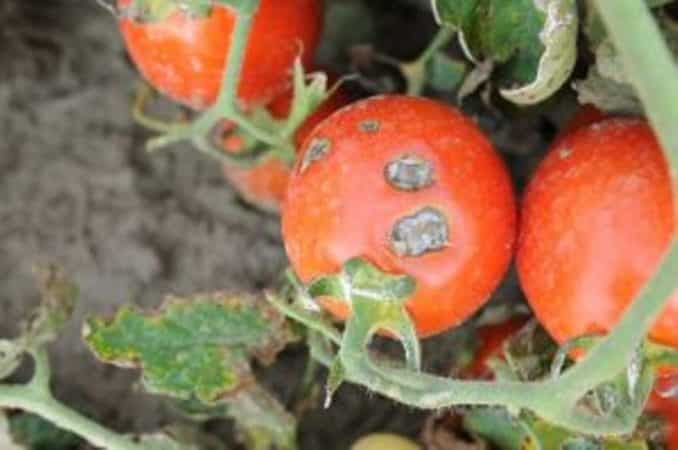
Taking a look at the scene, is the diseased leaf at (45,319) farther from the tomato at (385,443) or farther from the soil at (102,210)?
the tomato at (385,443)

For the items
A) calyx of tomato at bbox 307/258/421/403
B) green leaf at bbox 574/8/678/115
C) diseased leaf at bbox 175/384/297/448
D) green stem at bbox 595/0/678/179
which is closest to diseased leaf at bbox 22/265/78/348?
diseased leaf at bbox 175/384/297/448

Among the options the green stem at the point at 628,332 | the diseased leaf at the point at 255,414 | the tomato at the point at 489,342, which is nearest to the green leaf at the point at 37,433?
the diseased leaf at the point at 255,414

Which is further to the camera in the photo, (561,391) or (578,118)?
(578,118)

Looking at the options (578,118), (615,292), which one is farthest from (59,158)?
(615,292)

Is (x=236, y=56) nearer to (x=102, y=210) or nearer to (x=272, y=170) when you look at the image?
(x=272, y=170)

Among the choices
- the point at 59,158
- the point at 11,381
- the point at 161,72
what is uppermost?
the point at 161,72

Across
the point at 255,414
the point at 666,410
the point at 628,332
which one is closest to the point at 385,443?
the point at 255,414

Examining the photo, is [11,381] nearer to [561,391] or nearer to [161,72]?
[161,72]
